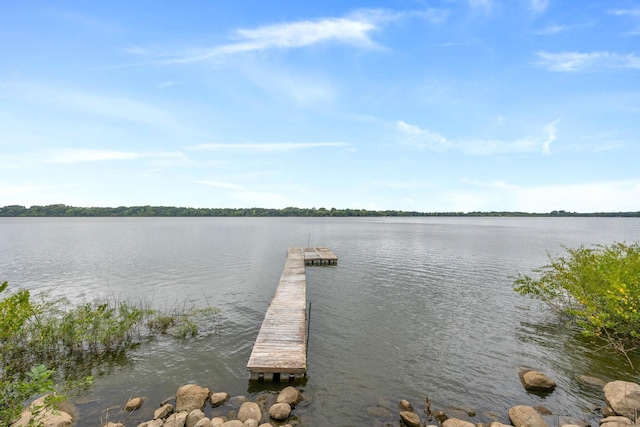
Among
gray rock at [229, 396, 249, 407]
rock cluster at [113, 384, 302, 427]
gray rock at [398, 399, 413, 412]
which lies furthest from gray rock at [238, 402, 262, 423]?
gray rock at [398, 399, 413, 412]

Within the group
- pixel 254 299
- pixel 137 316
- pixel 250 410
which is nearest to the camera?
pixel 250 410

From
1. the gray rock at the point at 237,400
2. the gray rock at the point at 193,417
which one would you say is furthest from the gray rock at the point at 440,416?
the gray rock at the point at 193,417

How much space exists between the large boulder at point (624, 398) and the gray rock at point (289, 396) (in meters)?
11.3

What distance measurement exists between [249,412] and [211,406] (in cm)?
187

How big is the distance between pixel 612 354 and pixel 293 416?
53.2ft

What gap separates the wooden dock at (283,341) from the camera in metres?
12.6

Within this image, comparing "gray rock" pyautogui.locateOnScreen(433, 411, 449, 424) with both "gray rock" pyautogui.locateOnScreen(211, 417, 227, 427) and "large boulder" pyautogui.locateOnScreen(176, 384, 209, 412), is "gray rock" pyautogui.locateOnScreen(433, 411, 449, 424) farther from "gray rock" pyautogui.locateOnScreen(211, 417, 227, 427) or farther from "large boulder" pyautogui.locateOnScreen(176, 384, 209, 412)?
"large boulder" pyautogui.locateOnScreen(176, 384, 209, 412)

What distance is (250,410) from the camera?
34.4ft

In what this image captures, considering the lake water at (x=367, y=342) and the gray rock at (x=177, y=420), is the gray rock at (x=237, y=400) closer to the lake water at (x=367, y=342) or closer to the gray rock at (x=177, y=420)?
the lake water at (x=367, y=342)

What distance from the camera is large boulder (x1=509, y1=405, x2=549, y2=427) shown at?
1017 cm

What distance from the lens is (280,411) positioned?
34.6 ft

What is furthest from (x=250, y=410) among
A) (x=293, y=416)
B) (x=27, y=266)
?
(x=27, y=266)

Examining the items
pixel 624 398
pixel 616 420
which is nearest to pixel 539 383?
pixel 624 398

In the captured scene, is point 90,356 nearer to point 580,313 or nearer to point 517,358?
point 517,358
